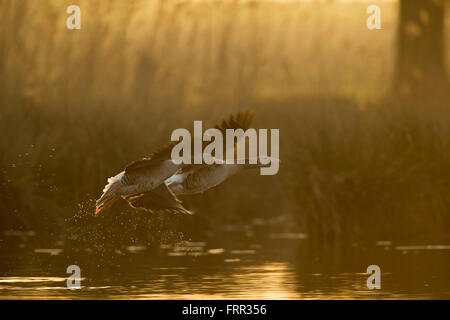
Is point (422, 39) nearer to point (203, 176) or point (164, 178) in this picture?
point (203, 176)

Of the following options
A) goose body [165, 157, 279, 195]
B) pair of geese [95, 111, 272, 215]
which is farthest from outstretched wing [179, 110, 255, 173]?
goose body [165, 157, 279, 195]

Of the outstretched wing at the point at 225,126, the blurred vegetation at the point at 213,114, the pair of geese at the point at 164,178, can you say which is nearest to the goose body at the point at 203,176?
the pair of geese at the point at 164,178

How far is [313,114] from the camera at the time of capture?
50.2 feet

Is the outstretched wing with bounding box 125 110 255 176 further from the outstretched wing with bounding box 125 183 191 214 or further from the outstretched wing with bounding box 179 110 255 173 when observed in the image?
the outstretched wing with bounding box 125 183 191 214

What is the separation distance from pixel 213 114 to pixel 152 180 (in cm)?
494

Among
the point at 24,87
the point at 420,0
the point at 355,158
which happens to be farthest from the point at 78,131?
the point at 420,0

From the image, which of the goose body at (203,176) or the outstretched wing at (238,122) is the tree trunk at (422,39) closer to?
the goose body at (203,176)

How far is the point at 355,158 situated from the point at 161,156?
492 centimetres

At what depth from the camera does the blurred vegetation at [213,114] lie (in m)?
14.5

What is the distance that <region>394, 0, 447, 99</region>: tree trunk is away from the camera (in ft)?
69.0

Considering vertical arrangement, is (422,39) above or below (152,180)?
above

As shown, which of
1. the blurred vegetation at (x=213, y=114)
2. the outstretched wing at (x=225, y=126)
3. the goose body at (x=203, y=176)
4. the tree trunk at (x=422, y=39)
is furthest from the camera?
the tree trunk at (x=422, y=39)

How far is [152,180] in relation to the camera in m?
10.7

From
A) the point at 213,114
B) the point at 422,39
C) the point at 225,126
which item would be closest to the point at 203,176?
the point at 225,126
